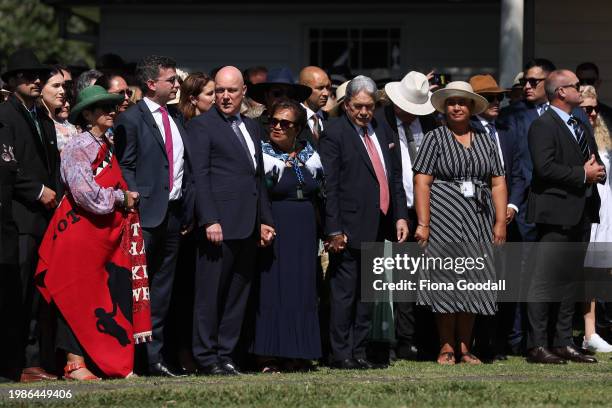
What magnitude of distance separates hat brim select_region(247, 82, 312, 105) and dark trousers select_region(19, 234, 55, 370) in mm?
2449

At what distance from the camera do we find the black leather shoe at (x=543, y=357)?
11500 millimetres

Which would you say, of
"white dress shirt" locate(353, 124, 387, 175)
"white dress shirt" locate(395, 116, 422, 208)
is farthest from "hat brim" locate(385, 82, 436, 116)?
"white dress shirt" locate(353, 124, 387, 175)

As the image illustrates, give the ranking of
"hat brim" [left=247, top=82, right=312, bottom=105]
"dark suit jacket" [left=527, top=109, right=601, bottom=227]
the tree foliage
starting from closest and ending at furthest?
"hat brim" [left=247, top=82, right=312, bottom=105], "dark suit jacket" [left=527, top=109, right=601, bottom=227], the tree foliage

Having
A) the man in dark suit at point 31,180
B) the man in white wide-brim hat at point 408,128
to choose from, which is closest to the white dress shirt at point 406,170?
the man in white wide-brim hat at point 408,128

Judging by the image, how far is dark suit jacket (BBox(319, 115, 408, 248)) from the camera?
10.9 m

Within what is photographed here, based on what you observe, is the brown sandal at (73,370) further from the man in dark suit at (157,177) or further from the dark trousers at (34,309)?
the man in dark suit at (157,177)

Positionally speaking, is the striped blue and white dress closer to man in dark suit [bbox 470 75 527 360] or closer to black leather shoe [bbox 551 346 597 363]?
man in dark suit [bbox 470 75 527 360]

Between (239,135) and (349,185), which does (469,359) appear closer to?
(349,185)

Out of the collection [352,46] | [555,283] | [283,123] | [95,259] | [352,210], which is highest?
[352,46]

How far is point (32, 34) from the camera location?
34.2 meters

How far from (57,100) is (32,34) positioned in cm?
2434

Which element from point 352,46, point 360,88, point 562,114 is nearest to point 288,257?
point 360,88

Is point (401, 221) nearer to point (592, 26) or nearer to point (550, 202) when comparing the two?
point (550, 202)

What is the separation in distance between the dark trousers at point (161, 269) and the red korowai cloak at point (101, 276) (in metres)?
0.21
